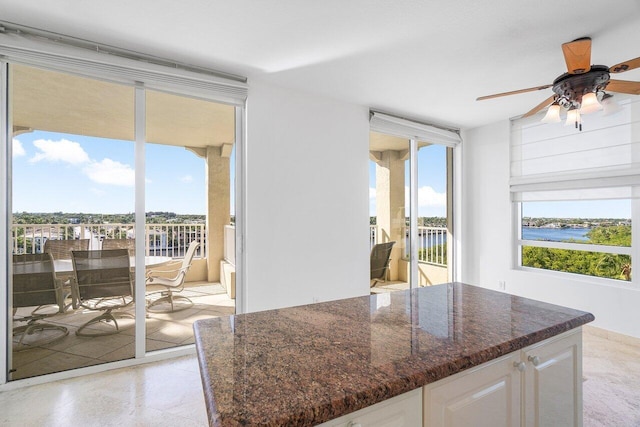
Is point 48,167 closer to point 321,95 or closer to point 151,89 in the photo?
point 151,89

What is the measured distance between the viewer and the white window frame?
7.24 ft

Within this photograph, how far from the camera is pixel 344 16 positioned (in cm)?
207

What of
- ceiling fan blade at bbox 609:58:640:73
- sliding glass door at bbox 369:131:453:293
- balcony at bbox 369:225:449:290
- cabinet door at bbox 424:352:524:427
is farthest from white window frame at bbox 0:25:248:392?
ceiling fan blade at bbox 609:58:640:73

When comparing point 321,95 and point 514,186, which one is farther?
point 514,186

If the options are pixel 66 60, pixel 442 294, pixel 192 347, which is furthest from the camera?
pixel 192 347

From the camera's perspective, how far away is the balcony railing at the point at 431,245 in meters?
4.41

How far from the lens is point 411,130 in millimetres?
4203

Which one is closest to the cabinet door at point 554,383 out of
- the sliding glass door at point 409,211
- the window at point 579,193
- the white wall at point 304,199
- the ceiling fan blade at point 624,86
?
the ceiling fan blade at point 624,86

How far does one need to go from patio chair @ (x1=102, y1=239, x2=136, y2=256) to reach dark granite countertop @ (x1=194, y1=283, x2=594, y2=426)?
1834 millimetres

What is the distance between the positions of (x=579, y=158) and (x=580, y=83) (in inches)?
82.4

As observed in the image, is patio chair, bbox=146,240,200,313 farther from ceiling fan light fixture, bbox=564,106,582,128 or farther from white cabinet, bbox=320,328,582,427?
ceiling fan light fixture, bbox=564,106,582,128

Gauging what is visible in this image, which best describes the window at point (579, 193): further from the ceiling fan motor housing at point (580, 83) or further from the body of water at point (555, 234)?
the ceiling fan motor housing at point (580, 83)

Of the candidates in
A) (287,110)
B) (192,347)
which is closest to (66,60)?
(287,110)

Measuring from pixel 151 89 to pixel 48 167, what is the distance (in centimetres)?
98
